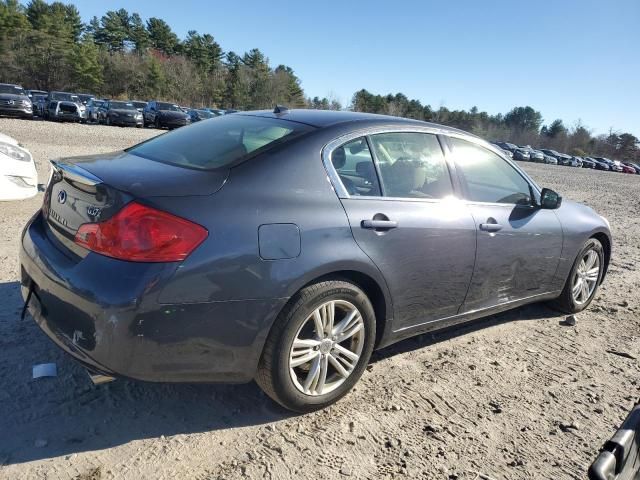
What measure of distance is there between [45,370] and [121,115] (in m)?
29.5

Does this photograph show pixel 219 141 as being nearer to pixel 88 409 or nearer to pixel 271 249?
pixel 271 249

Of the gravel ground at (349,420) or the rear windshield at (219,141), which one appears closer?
the gravel ground at (349,420)

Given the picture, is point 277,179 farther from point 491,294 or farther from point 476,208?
point 491,294

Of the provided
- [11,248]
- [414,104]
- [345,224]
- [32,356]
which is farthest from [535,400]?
[414,104]

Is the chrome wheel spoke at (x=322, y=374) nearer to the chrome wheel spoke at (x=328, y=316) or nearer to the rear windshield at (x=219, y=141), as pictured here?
the chrome wheel spoke at (x=328, y=316)

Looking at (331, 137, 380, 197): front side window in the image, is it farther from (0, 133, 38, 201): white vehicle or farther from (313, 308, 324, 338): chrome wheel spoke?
(0, 133, 38, 201): white vehicle

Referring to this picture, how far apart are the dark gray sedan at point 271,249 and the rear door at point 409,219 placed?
0.01m

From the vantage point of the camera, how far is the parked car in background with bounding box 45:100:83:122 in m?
28.0

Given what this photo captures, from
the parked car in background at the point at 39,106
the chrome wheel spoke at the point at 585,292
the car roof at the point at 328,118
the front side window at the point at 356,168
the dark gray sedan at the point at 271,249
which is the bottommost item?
the parked car in background at the point at 39,106

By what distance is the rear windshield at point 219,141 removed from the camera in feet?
8.98

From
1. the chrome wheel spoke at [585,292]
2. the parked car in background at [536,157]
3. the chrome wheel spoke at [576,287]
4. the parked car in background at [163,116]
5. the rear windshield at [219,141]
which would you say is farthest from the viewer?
the parked car in background at [536,157]

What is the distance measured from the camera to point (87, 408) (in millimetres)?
2613

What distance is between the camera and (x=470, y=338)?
3.99 metres

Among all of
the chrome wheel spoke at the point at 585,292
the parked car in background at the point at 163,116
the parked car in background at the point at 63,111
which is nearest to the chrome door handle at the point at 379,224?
the chrome wheel spoke at the point at 585,292
